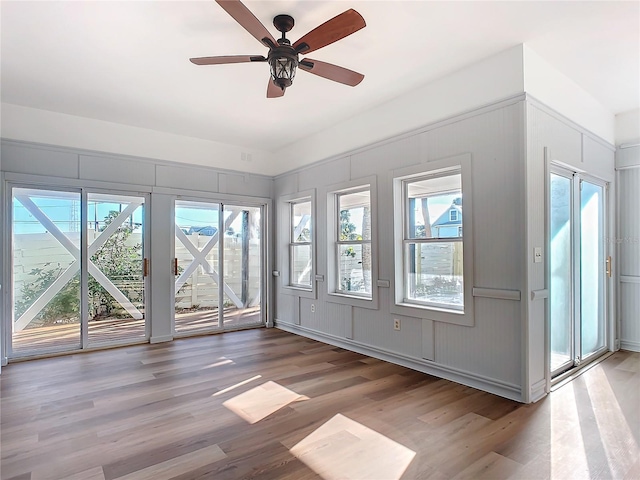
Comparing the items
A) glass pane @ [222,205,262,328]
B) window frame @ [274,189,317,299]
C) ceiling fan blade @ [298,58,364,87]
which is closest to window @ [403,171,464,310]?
ceiling fan blade @ [298,58,364,87]

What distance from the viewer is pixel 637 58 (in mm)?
3453

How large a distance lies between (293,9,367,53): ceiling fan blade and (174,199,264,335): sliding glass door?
3776 mm

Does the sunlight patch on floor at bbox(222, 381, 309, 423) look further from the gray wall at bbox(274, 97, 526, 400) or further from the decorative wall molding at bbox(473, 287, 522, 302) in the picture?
the decorative wall molding at bbox(473, 287, 522, 302)

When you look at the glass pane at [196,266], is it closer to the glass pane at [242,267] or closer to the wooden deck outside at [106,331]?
the wooden deck outside at [106,331]

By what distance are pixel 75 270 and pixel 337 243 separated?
137 inches

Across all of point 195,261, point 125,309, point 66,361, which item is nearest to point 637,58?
point 195,261

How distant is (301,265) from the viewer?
616cm

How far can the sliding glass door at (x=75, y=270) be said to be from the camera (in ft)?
15.1

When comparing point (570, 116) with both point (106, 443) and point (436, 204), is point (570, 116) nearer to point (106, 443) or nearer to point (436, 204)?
point (436, 204)

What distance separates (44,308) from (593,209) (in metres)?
6.83

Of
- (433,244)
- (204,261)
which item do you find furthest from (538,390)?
(204,261)

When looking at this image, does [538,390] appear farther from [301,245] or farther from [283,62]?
[301,245]

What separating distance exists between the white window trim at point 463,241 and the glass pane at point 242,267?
2.91 m

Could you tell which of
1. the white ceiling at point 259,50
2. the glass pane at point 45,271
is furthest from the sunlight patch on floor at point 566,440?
the glass pane at point 45,271
